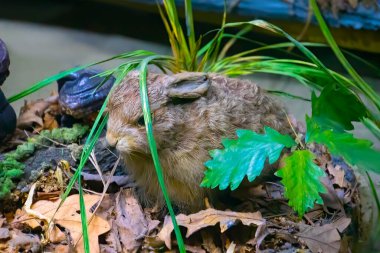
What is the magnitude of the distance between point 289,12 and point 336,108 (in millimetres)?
1624

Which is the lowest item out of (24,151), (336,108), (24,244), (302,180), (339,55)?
(24,244)

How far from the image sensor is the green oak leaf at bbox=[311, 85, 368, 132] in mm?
1547

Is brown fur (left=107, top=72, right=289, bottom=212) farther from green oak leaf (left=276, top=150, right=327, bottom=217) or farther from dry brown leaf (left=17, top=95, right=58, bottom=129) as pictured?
dry brown leaf (left=17, top=95, right=58, bottom=129)

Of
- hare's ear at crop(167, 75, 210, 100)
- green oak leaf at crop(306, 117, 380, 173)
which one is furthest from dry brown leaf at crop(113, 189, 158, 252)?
green oak leaf at crop(306, 117, 380, 173)

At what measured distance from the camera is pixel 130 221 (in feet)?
5.57

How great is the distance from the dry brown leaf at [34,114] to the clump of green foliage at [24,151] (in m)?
0.13

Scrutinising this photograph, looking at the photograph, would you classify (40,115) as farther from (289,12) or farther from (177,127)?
(289,12)

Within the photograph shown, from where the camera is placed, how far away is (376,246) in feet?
3.97

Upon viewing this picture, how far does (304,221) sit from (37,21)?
2615 mm

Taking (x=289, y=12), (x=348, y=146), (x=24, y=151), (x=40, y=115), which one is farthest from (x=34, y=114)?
(x=289, y=12)

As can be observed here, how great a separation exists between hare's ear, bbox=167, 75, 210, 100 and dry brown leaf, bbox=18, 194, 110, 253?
45 centimetres

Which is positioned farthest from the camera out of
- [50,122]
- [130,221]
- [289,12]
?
[289,12]

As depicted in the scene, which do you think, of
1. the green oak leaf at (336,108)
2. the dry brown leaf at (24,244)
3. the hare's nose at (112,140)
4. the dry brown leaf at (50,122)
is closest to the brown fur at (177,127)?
the hare's nose at (112,140)

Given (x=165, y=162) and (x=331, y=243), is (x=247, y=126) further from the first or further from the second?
(x=331, y=243)
